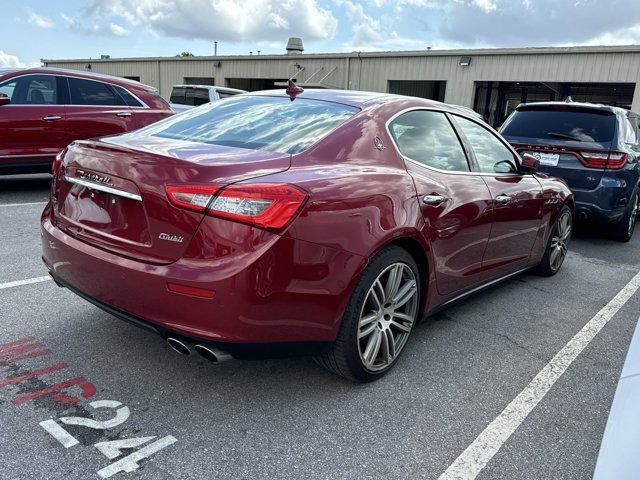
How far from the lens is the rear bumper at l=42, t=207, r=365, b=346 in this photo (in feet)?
7.34

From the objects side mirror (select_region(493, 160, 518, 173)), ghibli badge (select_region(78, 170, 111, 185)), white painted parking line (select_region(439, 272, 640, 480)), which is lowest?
white painted parking line (select_region(439, 272, 640, 480))

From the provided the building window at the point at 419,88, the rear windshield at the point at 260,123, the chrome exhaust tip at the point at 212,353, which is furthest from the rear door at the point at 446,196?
the building window at the point at 419,88

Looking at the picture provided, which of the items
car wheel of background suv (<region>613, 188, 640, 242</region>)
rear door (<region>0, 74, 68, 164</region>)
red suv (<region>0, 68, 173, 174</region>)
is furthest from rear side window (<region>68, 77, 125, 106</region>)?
car wheel of background suv (<region>613, 188, 640, 242</region>)

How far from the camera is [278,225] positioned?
2.27m

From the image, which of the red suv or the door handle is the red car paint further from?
the red suv

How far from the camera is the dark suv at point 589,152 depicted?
6.27 m

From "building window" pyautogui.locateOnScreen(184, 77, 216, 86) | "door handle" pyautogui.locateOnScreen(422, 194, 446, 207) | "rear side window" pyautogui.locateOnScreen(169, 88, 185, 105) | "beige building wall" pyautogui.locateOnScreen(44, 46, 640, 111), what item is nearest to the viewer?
"door handle" pyautogui.locateOnScreen(422, 194, 446, 207)

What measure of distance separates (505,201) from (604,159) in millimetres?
3134

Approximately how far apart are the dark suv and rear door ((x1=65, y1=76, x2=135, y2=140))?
5.30 meters

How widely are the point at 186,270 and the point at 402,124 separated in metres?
1.59

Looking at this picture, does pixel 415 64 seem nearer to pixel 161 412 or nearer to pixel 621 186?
pixel 621 186

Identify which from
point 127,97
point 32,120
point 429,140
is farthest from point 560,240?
point 32,120

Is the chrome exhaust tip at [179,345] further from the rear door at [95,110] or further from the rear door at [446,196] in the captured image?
the rear door at [95,110]

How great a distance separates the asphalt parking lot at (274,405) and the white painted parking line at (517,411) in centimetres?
3
